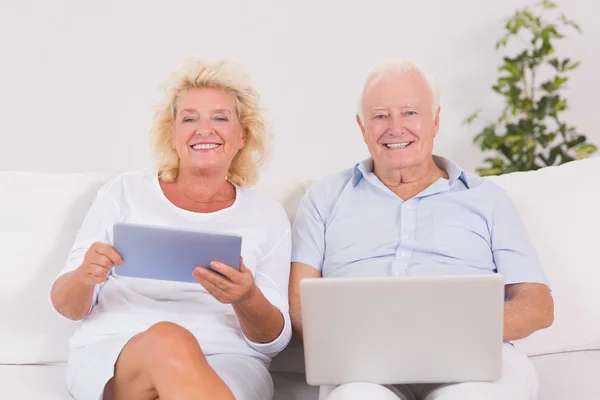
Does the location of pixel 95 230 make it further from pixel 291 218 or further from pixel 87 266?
pixel 291 218

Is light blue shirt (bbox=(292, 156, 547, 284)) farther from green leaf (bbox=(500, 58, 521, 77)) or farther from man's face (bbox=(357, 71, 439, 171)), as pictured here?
green leaf (bbox=(500, 58, 521, 77))

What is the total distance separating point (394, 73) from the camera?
1.99 metres

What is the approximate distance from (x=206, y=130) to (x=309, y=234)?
0.36 m

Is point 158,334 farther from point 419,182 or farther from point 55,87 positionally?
point 55,87

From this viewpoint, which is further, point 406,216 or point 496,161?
point 496,161

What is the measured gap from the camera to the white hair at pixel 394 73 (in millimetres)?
1997

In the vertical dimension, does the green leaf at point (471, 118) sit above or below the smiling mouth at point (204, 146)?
below

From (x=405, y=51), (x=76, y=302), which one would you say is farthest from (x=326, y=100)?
(x=76, y=302)

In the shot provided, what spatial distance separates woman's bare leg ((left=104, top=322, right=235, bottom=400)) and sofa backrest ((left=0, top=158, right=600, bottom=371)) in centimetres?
51

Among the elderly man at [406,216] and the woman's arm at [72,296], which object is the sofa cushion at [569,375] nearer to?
the elderly man at [406,216]

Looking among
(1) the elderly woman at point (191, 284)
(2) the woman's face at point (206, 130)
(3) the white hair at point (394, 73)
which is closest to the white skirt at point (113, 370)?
(1) the elderly woman at point (191, 284)

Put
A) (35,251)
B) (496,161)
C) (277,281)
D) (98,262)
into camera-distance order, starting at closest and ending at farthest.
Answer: (98,262) → (277,281) → (35,251) → (496,161)

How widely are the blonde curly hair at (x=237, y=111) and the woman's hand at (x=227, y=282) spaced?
0.49 meters

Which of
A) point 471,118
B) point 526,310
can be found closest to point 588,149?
point 471,118
